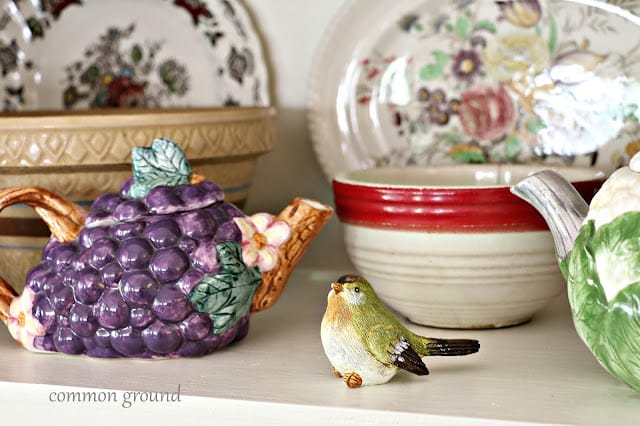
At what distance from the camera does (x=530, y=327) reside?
78 cm

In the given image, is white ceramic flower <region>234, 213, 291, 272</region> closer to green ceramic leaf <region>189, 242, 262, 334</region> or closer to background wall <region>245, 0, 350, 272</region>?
green ceramic leaf <region>189, 242, 262, 334</region>

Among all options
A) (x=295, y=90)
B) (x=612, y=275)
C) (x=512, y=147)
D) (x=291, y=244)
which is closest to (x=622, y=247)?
(x=612, y=275)

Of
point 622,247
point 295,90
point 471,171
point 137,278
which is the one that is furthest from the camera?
point 295,90

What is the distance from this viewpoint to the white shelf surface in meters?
0.57

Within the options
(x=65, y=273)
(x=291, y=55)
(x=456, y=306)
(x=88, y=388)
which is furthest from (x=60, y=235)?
(x=291, y=55)

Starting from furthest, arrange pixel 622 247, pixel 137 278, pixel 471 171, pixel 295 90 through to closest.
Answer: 1. pixel 295 90
2. pixel 471 171
3. pixel 137 278
4. pixel 622 247

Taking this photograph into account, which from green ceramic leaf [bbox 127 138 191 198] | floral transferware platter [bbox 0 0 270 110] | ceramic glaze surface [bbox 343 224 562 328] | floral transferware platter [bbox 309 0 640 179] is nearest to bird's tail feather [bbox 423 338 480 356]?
ceramic glaze surface [bbox 343 224 562 328]

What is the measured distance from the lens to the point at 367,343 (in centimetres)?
61

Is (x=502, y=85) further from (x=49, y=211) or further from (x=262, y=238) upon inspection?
(x=49, y=211)

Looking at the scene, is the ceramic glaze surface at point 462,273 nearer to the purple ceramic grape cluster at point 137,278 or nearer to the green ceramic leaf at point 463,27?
the purple ceramic grape cluster at point 137,278

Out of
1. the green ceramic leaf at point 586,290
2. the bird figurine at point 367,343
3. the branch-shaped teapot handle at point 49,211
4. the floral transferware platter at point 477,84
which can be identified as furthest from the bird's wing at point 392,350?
the floral transferware platter at point 477,84

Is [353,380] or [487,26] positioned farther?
[487,26]

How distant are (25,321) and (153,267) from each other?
0.12 m

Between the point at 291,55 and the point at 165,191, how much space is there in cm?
40
